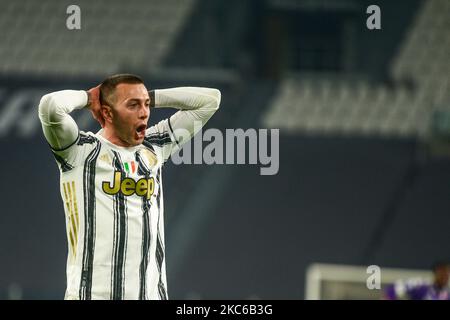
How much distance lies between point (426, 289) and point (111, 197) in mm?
6026

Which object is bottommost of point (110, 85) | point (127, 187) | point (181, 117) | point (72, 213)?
point (72, 213)

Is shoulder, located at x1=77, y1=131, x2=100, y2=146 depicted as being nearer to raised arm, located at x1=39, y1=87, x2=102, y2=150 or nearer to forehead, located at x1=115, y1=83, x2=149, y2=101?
raised arm, located at x1=39, y1=87, x2=102, y2=150

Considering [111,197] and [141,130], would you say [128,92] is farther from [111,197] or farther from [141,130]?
[111,197]

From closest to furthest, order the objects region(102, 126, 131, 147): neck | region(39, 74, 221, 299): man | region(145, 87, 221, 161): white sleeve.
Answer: region(39, 74, 221, 299): man
region(102, 126, 131, 147): neck
region(145, 87, 221, 161): white sleeve

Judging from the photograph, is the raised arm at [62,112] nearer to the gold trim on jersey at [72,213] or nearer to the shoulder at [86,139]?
the shoulder at [86,139]

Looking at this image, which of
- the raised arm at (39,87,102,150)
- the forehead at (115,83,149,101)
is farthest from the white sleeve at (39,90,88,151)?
the forehead at (115,83,149,101)

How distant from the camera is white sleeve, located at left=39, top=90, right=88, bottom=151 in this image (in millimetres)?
4344

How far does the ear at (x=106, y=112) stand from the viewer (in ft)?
14.8

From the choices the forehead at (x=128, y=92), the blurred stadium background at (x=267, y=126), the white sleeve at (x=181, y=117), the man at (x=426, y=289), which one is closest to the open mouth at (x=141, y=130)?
the forehead at (x=128, y=92)

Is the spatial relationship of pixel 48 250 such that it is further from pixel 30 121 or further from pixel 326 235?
pixel 326 235

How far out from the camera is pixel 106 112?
4523 millimetres

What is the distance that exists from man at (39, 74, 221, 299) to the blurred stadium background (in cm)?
790

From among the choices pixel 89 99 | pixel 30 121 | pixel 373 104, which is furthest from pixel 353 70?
pixel 89 99

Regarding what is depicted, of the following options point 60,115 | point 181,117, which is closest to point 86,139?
point 60,115
